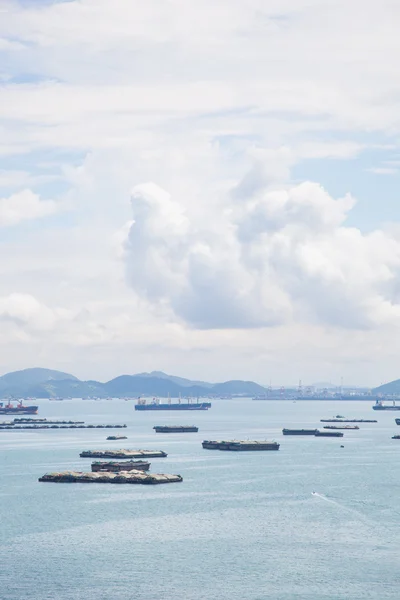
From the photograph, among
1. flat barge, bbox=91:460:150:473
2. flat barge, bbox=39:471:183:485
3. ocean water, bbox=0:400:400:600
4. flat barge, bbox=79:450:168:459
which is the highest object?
flat barge, bbox=79:450:168:459

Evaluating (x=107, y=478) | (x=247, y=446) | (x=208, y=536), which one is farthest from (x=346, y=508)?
(x=247, y=446)

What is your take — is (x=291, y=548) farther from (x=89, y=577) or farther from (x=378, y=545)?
(x=89, y=577)

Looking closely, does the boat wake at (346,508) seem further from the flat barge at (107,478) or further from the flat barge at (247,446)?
the flat barge at (247,446)

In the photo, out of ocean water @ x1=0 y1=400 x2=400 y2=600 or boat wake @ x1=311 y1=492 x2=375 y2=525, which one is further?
boat wake @ x1=311 y1=492 x2=375 y2=525

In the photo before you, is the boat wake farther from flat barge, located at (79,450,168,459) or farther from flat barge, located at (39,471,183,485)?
flat barge, located at (79,450,168,459)

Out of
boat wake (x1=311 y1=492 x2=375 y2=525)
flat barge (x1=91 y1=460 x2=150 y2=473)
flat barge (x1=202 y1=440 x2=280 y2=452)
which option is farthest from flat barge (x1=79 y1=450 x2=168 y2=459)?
boat wake (x1=311 y1=492 x2=375 y2=525)

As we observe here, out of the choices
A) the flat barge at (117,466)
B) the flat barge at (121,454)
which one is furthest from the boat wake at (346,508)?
the flat barge at (121,454)

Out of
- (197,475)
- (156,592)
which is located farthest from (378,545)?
(197,475)

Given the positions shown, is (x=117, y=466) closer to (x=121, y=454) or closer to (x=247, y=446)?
(x=121, y=454)
